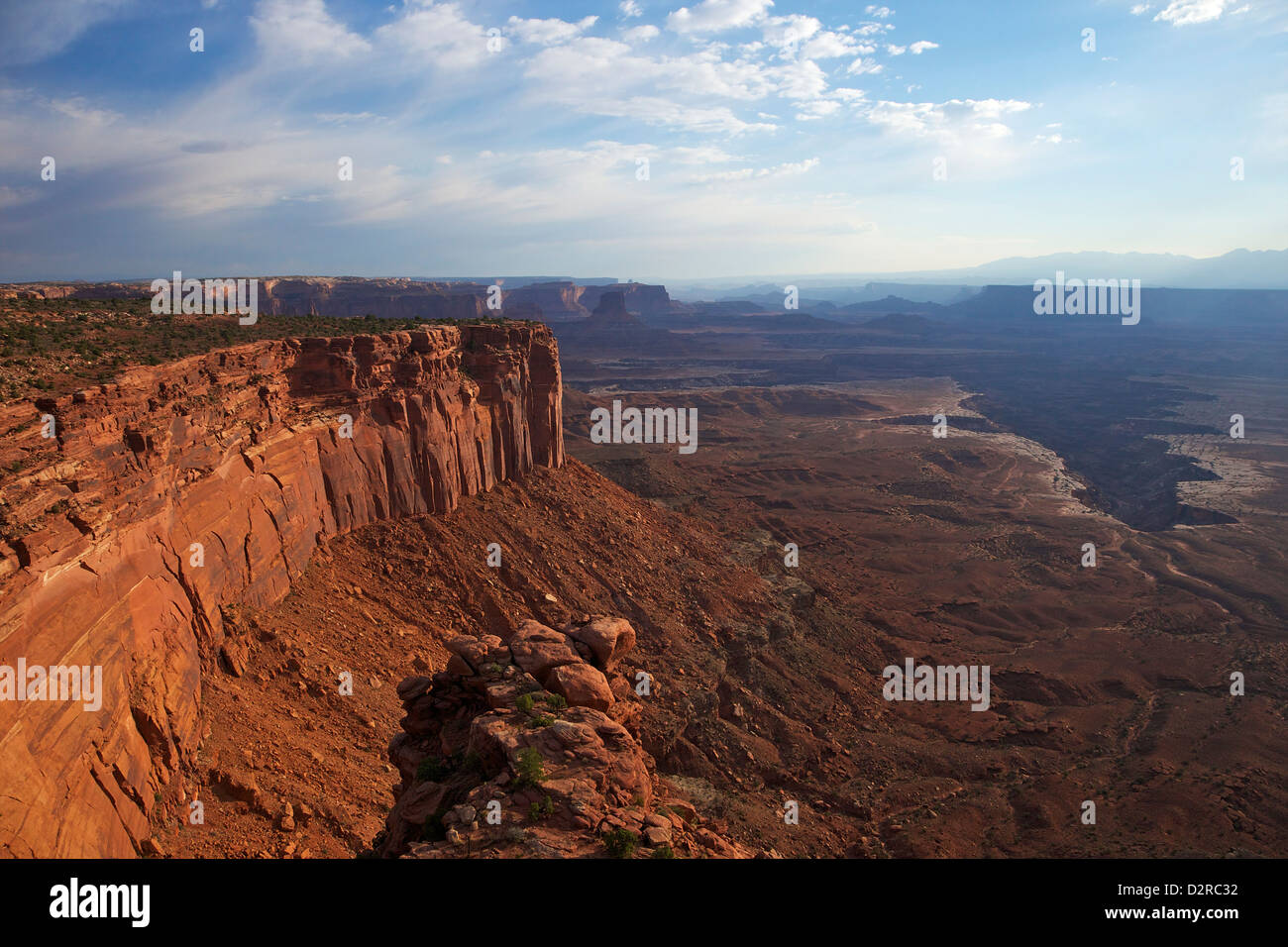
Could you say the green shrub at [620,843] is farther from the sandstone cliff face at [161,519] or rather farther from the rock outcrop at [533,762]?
the sandstone cliff face at [161,519]

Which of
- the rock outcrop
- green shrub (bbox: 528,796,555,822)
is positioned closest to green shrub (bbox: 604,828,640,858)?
the rock outcrop

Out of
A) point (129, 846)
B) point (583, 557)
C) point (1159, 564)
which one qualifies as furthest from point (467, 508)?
point (1159, 564)

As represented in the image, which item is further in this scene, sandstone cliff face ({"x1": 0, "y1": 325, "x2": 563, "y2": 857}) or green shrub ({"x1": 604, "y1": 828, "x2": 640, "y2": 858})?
sandstone cliff face ({"x1": 0, "y1": 325, "x2": 563, "y2": 857})

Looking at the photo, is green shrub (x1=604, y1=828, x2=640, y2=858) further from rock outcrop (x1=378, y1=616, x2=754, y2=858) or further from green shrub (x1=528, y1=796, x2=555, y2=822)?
green shrub (x1=528, y1=796, x2=555, y2=822)

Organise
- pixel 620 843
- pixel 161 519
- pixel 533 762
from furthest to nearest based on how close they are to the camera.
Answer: pixel 161 519, pixel 533 762, pixel 620 843

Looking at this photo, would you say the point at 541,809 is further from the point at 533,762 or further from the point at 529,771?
the point at 533,762

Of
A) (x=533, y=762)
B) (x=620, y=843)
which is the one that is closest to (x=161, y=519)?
(x=533, y=762)

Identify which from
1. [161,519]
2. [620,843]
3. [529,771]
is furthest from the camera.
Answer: [161,519]
